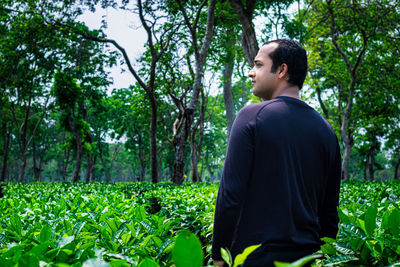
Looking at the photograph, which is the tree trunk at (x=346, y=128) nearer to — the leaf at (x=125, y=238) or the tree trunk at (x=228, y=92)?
the tree trunk at (x=228, y=92)

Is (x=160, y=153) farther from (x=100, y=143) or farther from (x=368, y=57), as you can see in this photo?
(x=368, y=57)

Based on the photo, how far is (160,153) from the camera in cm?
3931

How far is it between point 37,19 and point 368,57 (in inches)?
654

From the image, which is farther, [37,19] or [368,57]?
[368,57]

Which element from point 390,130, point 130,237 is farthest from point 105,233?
point 390,130

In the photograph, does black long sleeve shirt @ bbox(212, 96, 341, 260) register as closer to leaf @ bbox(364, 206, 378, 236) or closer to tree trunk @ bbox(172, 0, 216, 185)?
leaf @ bbox(364, 206, 378, 236)

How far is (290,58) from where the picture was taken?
6.27ft

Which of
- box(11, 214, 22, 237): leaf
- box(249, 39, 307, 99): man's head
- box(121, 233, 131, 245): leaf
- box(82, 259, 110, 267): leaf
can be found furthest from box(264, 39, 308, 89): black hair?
box(11, 214, 22, 237): leaf

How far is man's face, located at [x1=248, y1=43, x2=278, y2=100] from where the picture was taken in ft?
6.35

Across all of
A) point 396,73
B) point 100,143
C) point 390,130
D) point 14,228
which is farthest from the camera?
point 100,143

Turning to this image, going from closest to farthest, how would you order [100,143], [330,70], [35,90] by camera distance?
[330,70]
[35,90]
[100,143]

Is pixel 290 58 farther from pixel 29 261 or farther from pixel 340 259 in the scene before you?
pixel 29 261

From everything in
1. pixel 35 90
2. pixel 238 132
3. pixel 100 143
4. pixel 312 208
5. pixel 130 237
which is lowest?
pixel 130 237

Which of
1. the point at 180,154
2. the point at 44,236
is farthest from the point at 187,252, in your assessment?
the point at 180,154
